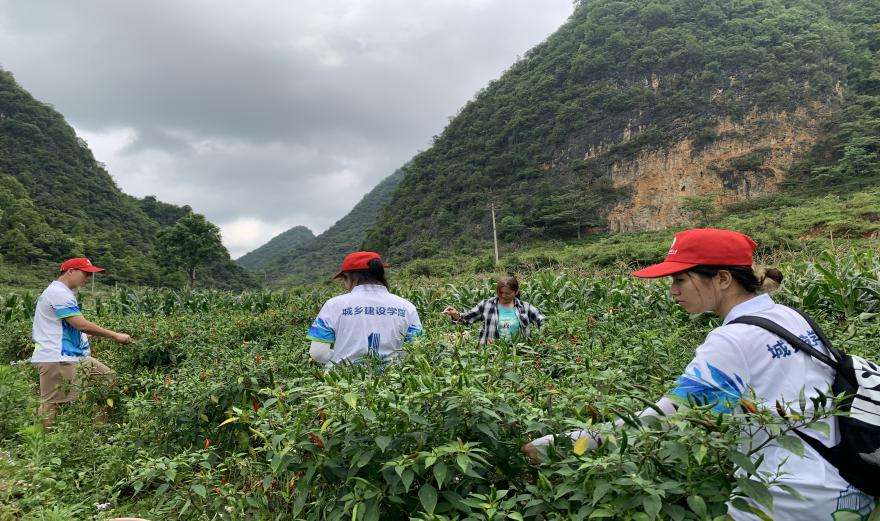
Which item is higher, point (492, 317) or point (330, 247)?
point (330, 247)

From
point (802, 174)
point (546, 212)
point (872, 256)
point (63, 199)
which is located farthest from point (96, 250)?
point (802, 174)

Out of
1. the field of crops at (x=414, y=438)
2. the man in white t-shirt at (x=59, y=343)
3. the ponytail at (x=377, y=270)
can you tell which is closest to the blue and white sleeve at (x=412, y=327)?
the field of crops at (x=414, y=438)

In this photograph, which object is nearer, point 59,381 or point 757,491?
point 757,491

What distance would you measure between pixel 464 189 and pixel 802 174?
30.0 m

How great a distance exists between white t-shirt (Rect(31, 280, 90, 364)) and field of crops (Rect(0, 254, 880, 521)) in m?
0.47

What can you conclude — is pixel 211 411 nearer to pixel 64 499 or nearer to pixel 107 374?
pixel 64 499

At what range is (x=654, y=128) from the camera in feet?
151

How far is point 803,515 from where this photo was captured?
4.32ft

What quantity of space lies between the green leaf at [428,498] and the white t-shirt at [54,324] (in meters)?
4.55

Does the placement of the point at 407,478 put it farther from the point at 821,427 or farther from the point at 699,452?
the point at 821,427

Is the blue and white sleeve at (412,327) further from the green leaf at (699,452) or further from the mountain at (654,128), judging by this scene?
the mountain at (654,128)

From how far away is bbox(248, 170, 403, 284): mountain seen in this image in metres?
66.4

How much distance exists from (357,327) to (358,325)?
0.01m

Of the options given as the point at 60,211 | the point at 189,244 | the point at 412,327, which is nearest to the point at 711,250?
the point at 412,327
